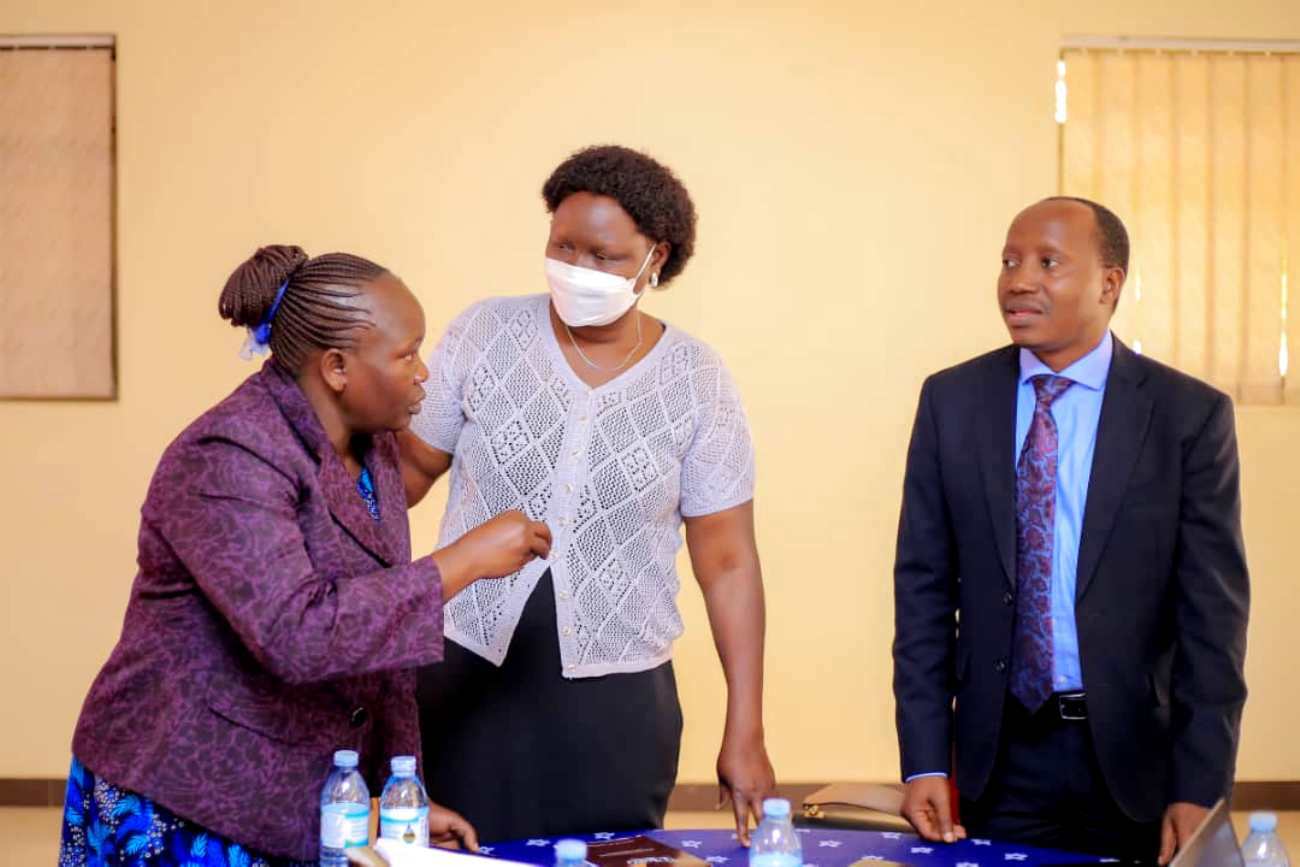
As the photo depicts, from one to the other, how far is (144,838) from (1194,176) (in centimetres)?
492

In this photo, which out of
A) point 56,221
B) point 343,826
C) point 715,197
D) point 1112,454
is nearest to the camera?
point 343,826

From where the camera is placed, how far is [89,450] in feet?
19.3

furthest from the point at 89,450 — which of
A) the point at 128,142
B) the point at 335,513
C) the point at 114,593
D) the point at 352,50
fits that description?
the point at 335,513

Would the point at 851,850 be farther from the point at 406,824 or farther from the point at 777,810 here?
the point at 406,824

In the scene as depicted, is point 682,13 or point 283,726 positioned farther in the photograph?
point 682,13

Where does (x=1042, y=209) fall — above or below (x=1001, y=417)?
above

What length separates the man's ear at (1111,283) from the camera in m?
2.79

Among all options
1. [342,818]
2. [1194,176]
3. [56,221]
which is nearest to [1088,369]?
[342,818]

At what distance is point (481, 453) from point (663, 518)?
0.36 metres

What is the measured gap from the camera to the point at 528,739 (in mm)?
2723

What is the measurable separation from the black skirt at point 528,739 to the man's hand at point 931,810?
0.51 m

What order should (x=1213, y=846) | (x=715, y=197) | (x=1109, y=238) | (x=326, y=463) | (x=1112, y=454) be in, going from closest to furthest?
1. (x=1213, y=846)
2. (x=326, y=463)
3. (x=1112, y=454)
4. (x=1109, y=238)
5. (x=715, y=197)

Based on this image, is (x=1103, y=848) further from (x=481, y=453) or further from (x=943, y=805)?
(x=481, y=453)

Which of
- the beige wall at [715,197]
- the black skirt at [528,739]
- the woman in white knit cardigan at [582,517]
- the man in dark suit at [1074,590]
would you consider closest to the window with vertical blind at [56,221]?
the beige wall at [715,197]
